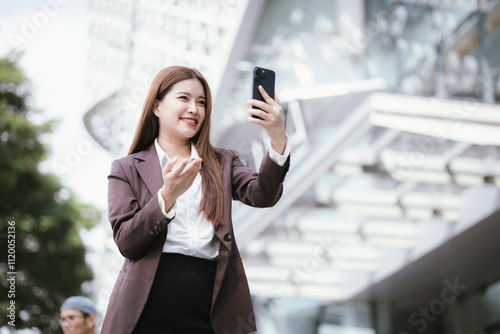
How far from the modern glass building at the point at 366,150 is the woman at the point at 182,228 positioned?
469 cm

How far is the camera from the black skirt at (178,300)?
1.76 metres

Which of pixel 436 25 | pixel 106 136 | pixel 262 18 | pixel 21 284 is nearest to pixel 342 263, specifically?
pixel 436 25

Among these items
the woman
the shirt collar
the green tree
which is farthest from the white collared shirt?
the green tree

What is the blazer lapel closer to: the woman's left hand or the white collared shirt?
the white collared shirt

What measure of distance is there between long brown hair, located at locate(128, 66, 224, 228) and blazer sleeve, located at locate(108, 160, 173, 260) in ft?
0.49

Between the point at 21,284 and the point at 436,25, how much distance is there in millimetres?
11542

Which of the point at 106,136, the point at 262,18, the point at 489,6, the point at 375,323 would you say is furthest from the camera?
the point at 106,136

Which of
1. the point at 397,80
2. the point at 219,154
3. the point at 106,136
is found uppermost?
the point at 106,136

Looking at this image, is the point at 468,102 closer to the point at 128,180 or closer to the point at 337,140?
the point at 337,140

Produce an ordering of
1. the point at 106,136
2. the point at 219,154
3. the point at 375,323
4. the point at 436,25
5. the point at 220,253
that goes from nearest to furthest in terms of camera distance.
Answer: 1. the point at 220,253
2. the point at 219,154
3. the point at 436,25
4. the point at 375,323
5. the point at 106,136

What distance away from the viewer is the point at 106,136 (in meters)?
20.3

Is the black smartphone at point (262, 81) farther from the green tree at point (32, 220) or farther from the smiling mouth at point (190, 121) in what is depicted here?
the green tree at point (32, 220)

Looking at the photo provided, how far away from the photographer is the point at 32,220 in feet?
52.3

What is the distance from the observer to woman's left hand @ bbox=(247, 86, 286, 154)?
1784mm
